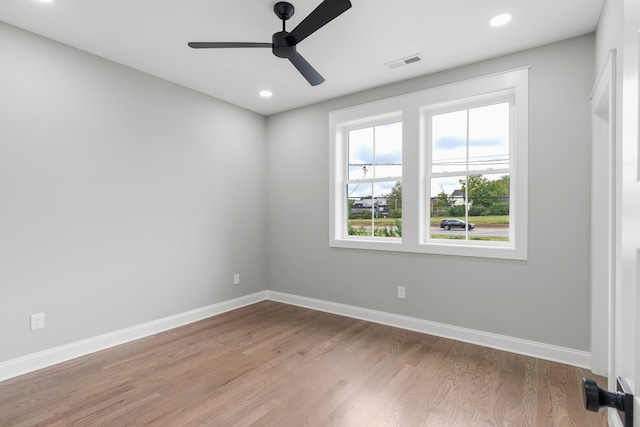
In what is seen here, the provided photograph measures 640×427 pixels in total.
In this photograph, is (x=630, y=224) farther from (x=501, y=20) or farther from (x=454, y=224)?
(x=454, y=224)

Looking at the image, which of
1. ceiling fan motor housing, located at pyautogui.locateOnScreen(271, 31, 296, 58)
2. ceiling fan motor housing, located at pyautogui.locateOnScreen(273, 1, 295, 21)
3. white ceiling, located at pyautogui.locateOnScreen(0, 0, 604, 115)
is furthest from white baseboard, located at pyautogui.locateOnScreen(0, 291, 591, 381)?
ceiling fan motor housing, located at pyautogui.locateOnScreen(273, 1, 295, 21)

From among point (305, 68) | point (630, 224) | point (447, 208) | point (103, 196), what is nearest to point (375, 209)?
point (447, 208)

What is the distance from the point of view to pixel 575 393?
2260 millimetres

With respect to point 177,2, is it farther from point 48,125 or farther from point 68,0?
point 48,125

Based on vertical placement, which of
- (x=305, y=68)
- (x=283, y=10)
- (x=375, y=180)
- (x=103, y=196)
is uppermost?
(x=283, y=10)

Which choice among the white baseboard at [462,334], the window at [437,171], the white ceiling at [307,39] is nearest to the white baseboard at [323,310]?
the white baseboard at [462,334]

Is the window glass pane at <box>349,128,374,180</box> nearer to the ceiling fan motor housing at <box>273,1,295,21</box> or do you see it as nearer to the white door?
the ceiling fan motor housing at <box>273,1,295,21</box>

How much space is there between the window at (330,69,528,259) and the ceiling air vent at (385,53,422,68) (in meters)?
0.42

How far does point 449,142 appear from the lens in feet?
11.3

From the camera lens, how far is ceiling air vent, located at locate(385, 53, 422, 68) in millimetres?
3036

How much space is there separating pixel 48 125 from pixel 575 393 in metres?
4.59

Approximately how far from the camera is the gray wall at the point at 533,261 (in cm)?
266

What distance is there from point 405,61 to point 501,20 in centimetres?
87

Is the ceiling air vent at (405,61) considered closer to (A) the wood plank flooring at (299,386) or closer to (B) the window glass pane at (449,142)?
(B) the window glass pane at (449,142)
